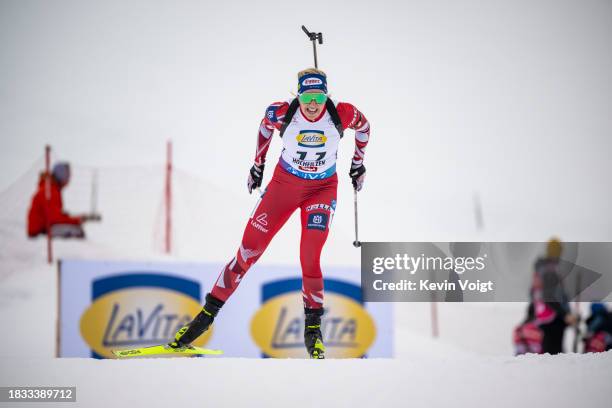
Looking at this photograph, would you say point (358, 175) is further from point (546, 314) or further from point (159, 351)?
point (546, 314)

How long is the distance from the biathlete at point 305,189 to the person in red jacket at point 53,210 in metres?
10.6

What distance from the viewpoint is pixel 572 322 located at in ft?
29.2

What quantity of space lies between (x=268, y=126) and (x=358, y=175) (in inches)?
39.8

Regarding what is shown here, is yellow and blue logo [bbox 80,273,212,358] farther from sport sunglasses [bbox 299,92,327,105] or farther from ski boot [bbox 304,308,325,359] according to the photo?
sport sunglasses [bbox 299,92,327,105]

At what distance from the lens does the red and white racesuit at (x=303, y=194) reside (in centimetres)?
506

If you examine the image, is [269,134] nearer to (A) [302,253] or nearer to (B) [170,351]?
(A) [302,253]

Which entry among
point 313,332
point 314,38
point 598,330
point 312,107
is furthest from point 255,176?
point 598,330

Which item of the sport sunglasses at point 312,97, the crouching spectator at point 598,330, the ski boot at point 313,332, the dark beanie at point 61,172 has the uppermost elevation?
the dark beanie at point 61,172

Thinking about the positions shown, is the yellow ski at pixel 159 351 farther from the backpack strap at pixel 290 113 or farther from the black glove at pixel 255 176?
the backpack strap at pixel 290 113

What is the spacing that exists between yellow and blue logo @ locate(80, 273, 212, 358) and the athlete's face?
6356 millimetres

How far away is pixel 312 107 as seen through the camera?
16.4 feet

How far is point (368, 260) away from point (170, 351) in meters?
2.69

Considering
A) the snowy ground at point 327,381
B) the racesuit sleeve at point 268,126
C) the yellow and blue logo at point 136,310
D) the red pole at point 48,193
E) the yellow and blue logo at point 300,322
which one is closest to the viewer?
the snowy ground at point 327,381

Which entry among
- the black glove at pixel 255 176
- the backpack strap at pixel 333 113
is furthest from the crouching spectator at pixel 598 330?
the black glove at pixel 255 176
